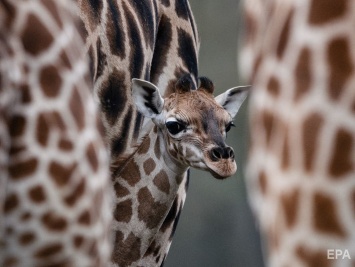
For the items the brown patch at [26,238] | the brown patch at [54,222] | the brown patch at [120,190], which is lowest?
the brown patch at [120,190]

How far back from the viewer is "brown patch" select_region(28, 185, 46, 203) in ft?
7.21

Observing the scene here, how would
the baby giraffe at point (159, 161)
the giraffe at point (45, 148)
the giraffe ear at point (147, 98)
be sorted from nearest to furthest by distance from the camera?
the giraffe at point (45, 148) → the giraffe ear at point (147, 98) → the baby giraffe at point (159, 161)

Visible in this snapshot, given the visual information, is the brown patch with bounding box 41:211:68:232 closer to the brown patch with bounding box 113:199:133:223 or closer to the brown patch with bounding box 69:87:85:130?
the brown patch with bounding box 69:87:85:130

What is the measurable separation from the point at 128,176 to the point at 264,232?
123 inches

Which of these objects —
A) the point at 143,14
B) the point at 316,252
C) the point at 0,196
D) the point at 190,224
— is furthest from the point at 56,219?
the point at 190,224

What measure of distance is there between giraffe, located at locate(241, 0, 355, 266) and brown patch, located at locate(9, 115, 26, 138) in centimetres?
78

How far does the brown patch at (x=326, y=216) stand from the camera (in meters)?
1.41

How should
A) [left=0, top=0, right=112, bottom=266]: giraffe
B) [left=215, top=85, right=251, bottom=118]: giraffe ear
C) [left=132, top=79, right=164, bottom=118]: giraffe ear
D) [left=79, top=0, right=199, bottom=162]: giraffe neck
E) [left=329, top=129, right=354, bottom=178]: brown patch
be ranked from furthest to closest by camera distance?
[left=215, top=85, right=251, bottom=118]: giraffe ear, [left=132, top=79, right=164, bottom=118]: giraffe ear, [left=79, top=0, right=199, bottom=162]: giraffe neck, [left=0, top=0, right=112, bottom=266]: giraffe, [left=329, top=129, right=354, bottom=178]: brown patch

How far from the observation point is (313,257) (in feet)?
4.74

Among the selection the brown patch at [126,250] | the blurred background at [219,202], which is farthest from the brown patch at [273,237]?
the blurred background at [219,202]

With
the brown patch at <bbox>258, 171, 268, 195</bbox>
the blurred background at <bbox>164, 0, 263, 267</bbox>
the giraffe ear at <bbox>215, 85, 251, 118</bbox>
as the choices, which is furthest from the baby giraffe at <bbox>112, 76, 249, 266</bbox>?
the blurred background at <bbox>164, 0, 263, 267</bbox>

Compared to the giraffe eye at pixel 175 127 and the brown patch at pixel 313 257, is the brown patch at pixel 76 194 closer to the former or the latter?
the brown patch at pixel 313 257

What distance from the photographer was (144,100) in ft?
15.2

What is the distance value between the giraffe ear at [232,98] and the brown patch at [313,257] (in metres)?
3.57
